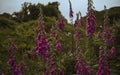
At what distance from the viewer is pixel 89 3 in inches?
357

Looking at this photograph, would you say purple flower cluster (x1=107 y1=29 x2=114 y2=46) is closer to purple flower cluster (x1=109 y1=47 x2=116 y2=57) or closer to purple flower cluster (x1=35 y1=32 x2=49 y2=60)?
purple flower cluster (x1=109 y1=47 x2=116 y2=57)

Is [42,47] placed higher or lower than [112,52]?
higher

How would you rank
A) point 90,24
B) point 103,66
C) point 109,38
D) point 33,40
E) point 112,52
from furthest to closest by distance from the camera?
point 33,40 → point 109,38 → point 112,52 → point 90,24 → point 103,66

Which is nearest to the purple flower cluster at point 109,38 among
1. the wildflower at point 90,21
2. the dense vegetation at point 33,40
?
the dense vegetation at point 33,40

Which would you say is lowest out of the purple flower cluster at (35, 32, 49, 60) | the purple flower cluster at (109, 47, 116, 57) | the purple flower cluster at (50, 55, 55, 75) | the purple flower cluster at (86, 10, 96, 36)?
the purple flower cluster at (50, 55, 55, 75)

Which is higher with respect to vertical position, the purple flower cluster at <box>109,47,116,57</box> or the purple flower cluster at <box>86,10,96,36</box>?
the purple flower cluster at <box>86,10,96,36</box>

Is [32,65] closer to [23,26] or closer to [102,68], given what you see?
[102,68]

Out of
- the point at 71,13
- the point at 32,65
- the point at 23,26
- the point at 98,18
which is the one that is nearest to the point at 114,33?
the point at 71,13

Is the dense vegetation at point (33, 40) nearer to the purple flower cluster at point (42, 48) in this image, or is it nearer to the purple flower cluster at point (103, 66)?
the purple flower cluster at point (42, 48)

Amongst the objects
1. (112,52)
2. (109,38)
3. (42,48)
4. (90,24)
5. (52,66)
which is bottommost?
(52,66)

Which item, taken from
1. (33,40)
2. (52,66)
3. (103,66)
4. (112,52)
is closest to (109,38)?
(112,52)

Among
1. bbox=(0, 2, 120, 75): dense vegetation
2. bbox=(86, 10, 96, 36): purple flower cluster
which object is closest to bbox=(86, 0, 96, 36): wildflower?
bbox=(86, 10, 96, 36): purple flower cluster

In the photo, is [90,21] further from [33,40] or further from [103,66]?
[33,40]

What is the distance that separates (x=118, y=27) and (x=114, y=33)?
310 mm
